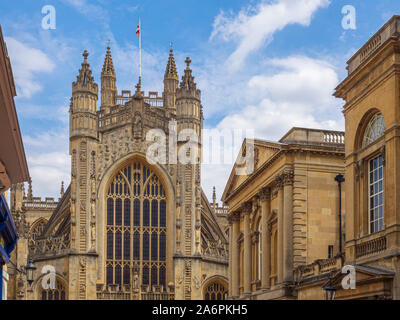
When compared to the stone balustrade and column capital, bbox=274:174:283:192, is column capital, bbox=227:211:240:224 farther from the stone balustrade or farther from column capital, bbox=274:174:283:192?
the stone balustrade

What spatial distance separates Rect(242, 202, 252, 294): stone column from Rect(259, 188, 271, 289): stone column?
308 cm

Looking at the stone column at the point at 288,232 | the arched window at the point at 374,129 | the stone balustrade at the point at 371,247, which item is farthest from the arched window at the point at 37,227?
the arched window at the point at 374,129

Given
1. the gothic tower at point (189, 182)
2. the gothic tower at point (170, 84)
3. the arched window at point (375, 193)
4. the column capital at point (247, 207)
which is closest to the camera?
the arched window at point (375, 193)

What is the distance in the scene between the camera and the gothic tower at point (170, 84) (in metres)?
62.6

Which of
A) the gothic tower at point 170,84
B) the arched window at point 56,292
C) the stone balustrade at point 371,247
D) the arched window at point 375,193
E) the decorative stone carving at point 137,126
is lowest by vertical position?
the arched window at point 56,292

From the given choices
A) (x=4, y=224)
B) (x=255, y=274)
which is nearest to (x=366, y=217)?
(x=4, y=224)

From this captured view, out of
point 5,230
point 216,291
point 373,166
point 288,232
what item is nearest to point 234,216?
point 288,232

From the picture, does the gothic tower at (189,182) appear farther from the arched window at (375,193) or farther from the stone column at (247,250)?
the arched window at (375,193)

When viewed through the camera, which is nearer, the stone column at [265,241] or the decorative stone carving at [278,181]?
the decorative stone carving at [278,181]

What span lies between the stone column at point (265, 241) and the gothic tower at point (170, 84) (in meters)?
25.7

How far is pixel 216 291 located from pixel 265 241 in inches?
809

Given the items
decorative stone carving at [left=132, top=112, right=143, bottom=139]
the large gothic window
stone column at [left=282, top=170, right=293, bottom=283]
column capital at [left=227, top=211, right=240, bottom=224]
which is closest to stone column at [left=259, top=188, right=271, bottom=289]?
stone column at [left=282, top=170, right=293, bottom=283]

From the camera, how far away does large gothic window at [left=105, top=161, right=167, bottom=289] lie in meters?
56.2
